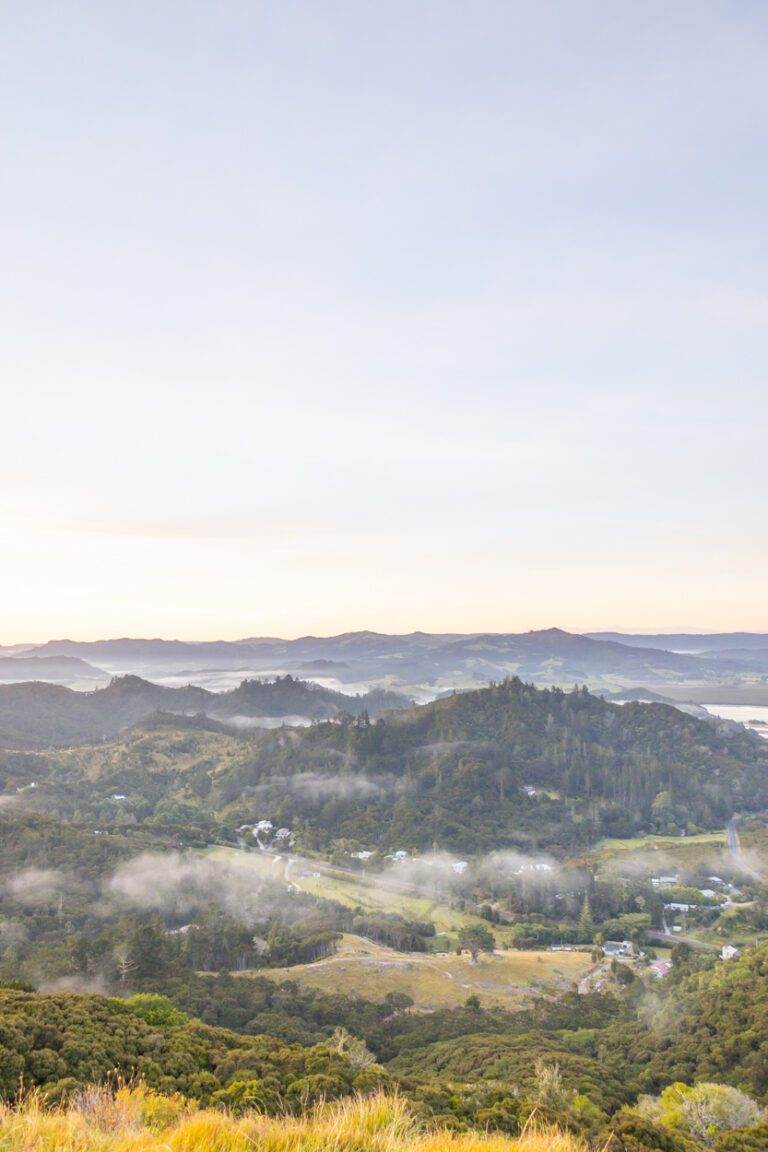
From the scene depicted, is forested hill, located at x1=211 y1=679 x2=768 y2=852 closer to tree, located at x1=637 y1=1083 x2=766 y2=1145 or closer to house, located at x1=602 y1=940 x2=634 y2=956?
house, located at x1=602 y1=940 x2=634 y2=956

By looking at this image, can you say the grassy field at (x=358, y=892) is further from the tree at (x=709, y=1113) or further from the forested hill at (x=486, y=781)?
the tree at (x=709, y=1113)

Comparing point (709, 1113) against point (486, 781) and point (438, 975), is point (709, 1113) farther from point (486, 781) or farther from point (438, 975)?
point (486, 781)

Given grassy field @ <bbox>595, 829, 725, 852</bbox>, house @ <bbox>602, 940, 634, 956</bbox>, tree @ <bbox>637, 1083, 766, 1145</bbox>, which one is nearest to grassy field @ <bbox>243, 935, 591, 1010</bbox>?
house @ <bbox>602, 940, 634, 956</bbox>

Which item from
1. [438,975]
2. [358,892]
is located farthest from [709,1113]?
[358,892]

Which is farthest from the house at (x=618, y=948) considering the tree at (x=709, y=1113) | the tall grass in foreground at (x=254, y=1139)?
the tall grass in foreground at (x=254, y=1139)

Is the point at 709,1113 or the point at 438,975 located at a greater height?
the point at 709,1113

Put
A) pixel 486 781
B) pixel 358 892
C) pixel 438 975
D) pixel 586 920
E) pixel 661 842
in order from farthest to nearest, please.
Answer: pixel 486 781, pixel 661 842, pixel 358 892, pixel 586 920, pixel 438 975
